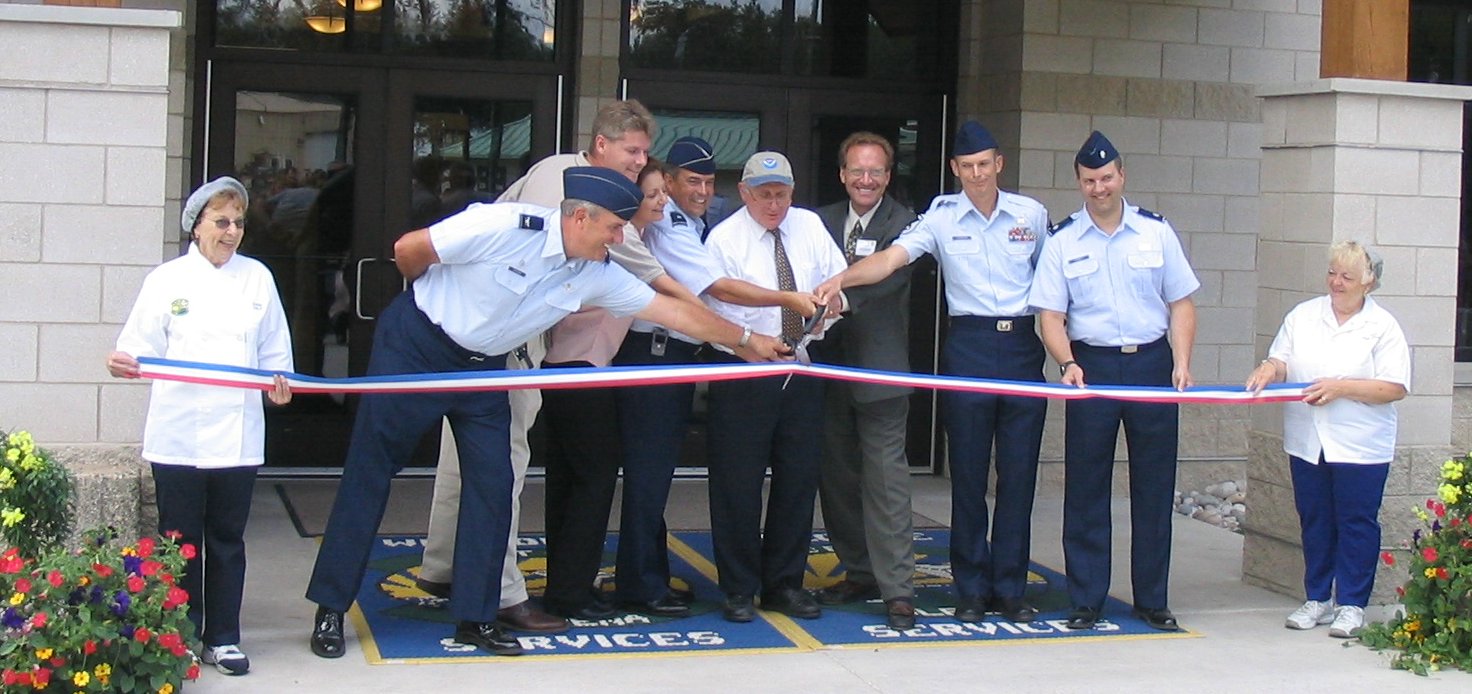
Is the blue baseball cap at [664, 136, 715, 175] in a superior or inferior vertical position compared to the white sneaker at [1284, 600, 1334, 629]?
superior

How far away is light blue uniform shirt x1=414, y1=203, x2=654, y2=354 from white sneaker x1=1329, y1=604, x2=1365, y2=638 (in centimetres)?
289

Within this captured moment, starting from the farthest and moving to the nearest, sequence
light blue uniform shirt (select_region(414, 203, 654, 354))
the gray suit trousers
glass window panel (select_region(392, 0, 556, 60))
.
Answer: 1. glass window panel (select_region(392, 0, 556, 60))
2. the gray suit trousers
3. light blue uniform shirt (select_region(414, 203, 654, 354))

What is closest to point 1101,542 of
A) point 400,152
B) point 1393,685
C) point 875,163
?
point 1393,685

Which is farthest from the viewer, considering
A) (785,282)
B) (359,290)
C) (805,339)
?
(359,290)

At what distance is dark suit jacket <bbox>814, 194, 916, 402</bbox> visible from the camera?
21.3 feet

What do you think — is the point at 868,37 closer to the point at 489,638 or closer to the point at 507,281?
the point at 507,281

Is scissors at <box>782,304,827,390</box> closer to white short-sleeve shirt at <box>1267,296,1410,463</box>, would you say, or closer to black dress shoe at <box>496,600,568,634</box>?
black dress shoe at <box>496,600,568,634</box>

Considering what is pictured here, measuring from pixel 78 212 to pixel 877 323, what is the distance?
111 inches

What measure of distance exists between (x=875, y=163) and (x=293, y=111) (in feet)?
13.2

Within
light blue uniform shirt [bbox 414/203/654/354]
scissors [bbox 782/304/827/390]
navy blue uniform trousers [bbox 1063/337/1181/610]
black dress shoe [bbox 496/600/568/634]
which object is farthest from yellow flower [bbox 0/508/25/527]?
navy blue uniform trousers [bbox 1063/337/1181/610]

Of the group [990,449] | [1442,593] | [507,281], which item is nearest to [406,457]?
[507,281]

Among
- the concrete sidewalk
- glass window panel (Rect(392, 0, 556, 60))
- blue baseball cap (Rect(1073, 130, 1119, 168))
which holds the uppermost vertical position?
glass window panel (Rect(392, 0, 556, 60))

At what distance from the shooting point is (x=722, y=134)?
9703mm

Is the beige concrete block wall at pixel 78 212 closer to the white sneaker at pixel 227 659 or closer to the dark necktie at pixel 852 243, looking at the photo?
the white sneaker at pixel 227 659
